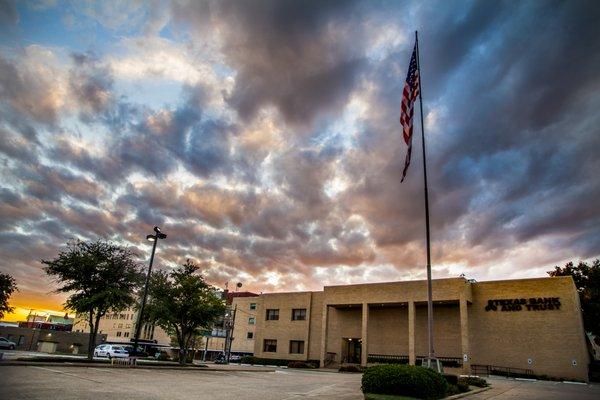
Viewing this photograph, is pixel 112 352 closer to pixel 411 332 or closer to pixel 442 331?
pixel 411 332

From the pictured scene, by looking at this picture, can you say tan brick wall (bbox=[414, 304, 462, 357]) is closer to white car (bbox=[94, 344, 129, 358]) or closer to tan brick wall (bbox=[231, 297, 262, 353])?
white car (bbox=[94, 344, 129, 358])

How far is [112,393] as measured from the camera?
486 inches

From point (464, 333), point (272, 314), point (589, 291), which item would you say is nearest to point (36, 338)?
point (272, 314)

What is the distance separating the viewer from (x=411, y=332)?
4431 cm

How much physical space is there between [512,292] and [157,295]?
34.2 m

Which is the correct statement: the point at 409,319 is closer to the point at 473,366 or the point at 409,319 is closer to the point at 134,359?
the point at 473,366

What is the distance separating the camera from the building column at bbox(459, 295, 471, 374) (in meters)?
38.4

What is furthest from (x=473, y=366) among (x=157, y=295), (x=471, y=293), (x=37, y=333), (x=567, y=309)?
(x=37, y=333)

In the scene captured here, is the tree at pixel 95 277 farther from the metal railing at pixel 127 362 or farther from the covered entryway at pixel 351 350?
the covered entryway at pixel 351 350

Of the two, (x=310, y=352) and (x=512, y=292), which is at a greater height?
(x=512, y=292)

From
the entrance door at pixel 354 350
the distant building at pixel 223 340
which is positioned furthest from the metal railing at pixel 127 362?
the entrance door at pixel 354 350

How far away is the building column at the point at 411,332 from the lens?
4344cm

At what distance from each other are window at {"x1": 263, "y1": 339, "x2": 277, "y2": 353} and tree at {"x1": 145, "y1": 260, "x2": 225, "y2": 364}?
83.4 feet

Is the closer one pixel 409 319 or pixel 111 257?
pixel 111 257
